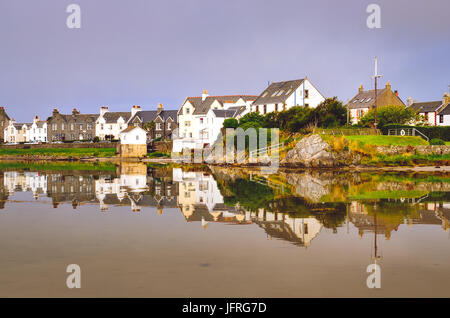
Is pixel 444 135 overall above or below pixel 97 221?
above

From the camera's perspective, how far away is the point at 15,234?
1535 cm

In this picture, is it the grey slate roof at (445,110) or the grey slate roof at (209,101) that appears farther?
the grey slate roof at (209,101)

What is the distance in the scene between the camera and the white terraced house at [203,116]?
89562 millimetres

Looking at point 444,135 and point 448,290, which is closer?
point 448,290

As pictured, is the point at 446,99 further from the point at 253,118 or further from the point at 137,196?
the point at 137,196

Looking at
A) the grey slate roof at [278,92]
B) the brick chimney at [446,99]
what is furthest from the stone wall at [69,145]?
the brick chimney at [446,99]

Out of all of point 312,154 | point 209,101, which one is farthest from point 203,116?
point 312,154

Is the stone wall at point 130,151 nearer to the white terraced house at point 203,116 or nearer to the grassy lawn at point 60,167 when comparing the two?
the white terraced house at point 203,116

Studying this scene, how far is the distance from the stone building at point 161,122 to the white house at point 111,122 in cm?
545
